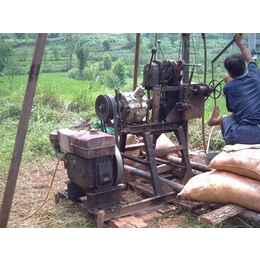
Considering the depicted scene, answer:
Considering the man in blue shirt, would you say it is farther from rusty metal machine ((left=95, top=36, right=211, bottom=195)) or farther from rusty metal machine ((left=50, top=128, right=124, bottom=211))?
rusty metal machine ((left=50, top=128, right=124, bottom=211))

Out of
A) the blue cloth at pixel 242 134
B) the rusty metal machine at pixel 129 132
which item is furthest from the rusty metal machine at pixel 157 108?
the blue cloth at pixel 242 134

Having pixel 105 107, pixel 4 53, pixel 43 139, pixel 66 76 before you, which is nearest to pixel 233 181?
pixel 105 107

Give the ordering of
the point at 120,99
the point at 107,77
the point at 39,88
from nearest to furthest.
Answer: the point at 120,99
the point at 39,88
the point at 107,77

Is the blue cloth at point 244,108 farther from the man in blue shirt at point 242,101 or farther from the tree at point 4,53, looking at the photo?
the tree at point 4,53

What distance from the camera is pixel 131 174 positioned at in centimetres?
437

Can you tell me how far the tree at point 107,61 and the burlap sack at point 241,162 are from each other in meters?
7.31

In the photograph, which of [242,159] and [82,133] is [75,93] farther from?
[242,159]

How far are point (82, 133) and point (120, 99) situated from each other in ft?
2.39

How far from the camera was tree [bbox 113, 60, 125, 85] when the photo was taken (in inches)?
371

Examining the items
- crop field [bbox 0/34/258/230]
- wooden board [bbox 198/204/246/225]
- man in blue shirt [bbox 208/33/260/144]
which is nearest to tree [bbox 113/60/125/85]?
crop field [bbox 0/34/258/230]

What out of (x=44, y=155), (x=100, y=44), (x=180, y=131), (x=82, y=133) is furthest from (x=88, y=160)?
(x=100, y=44)

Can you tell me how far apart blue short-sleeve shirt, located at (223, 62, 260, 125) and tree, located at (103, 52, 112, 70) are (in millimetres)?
6699

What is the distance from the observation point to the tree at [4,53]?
8.84m

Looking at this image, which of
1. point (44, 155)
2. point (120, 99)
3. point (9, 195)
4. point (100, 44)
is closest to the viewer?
point (9, 195)
